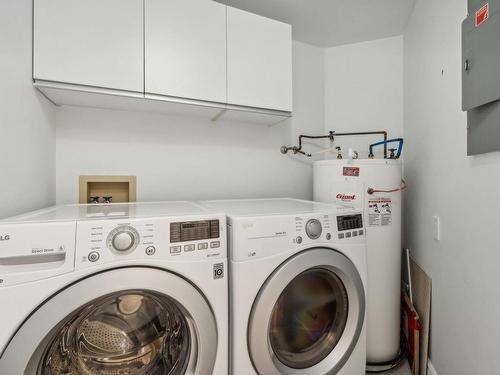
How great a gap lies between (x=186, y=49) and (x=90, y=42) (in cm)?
41

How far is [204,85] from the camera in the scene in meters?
1.30

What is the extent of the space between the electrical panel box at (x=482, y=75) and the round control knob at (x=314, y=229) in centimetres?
63

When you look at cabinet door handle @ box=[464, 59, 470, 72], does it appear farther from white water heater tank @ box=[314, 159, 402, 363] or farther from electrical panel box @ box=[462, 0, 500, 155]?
white water heater tank @ box=[314, 159, 402, 363]

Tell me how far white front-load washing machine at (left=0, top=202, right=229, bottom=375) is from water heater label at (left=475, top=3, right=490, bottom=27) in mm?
1130

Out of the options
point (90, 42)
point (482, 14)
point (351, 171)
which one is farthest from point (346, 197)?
point (90, 42)

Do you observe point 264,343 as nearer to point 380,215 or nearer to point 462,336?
point 462,336

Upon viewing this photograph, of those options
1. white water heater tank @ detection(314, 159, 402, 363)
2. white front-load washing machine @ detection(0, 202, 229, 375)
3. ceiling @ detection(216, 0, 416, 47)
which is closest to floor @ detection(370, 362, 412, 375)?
white water heater tank @ detection(314, 159, 402, 363)

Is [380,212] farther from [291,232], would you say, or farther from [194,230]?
[194,230]

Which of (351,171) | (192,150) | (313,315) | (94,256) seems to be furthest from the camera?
(192,150)

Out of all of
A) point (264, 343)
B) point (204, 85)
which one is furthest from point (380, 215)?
point (204, 85)

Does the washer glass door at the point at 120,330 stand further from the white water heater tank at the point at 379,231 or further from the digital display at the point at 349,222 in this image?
the white water heater tank at the point at 379,231

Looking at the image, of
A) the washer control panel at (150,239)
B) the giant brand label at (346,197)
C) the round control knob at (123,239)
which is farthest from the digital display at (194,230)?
the giant brand label at (346,197)

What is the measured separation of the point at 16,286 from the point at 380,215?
1.56 m

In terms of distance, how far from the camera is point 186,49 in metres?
1.25
